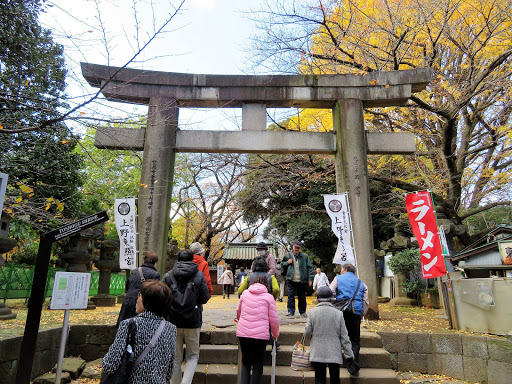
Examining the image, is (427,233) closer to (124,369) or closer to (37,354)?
(124,369)

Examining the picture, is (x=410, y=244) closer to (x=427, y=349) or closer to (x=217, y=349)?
(x=427, y=349)

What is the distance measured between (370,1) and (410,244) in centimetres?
858

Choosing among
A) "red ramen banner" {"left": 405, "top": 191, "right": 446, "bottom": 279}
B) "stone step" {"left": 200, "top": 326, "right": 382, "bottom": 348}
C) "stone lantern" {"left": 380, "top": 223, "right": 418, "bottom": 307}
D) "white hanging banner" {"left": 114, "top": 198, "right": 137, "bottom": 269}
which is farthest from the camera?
"stone lantern" {"left": 380, "top": 223, "right": 418, "bottom": 307}

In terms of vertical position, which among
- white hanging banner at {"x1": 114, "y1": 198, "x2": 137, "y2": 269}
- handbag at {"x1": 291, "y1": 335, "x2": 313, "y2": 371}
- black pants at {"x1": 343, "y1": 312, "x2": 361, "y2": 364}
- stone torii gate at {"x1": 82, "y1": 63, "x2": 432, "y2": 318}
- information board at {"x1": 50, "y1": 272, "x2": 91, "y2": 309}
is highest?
stone torii gate at {"x1": 82, "y1": 63, "x2": 432, "y2": 318}

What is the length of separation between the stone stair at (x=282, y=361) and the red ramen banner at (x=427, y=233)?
1904mm

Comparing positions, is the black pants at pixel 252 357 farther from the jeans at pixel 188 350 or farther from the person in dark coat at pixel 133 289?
the person in dark coat at pixel 133 289

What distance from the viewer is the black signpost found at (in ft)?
13.9

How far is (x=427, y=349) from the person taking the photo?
20.2ft

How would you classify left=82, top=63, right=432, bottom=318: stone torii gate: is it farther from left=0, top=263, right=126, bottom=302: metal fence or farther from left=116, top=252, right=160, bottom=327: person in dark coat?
left=0, top=263, right=126, bottom=302: metal fence

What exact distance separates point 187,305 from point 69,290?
170 centimetres

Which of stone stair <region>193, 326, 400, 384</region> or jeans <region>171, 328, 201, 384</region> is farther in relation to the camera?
stone stair <region>193, 326, 400, 384</region>

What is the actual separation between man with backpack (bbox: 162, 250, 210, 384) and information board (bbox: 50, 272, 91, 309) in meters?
1.29

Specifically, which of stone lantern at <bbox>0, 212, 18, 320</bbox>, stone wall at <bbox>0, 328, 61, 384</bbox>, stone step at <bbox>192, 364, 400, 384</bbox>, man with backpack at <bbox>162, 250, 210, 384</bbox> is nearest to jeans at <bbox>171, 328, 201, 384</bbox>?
man with backpack at <bbox>162, 250, 210, 384</bbox>

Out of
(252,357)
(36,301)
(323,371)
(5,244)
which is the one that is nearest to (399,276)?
(323,371)
